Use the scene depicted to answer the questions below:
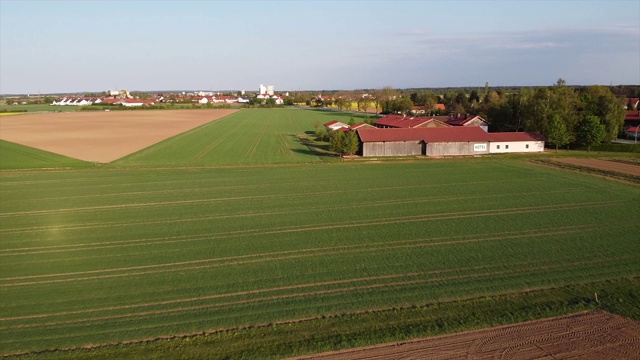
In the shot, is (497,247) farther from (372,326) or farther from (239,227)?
(239,227)

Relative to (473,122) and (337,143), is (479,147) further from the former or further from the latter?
(473,122)

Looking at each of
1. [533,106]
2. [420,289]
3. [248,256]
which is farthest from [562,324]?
[533,106]

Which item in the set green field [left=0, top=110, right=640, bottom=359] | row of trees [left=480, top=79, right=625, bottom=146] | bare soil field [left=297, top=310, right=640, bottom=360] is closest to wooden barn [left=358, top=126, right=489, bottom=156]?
row of trees [left=480, top=79, right=625, bottom=146]

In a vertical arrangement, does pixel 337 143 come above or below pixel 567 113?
below

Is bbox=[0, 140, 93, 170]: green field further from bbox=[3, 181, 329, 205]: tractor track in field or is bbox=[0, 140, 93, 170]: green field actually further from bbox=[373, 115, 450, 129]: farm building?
bbox=[373, 115, 450, 129]: farm building

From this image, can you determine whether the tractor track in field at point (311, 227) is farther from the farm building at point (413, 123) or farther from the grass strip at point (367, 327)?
the farm building at point (413, 123)

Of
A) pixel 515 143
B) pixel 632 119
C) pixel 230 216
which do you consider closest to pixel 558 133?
pixel 515 143
